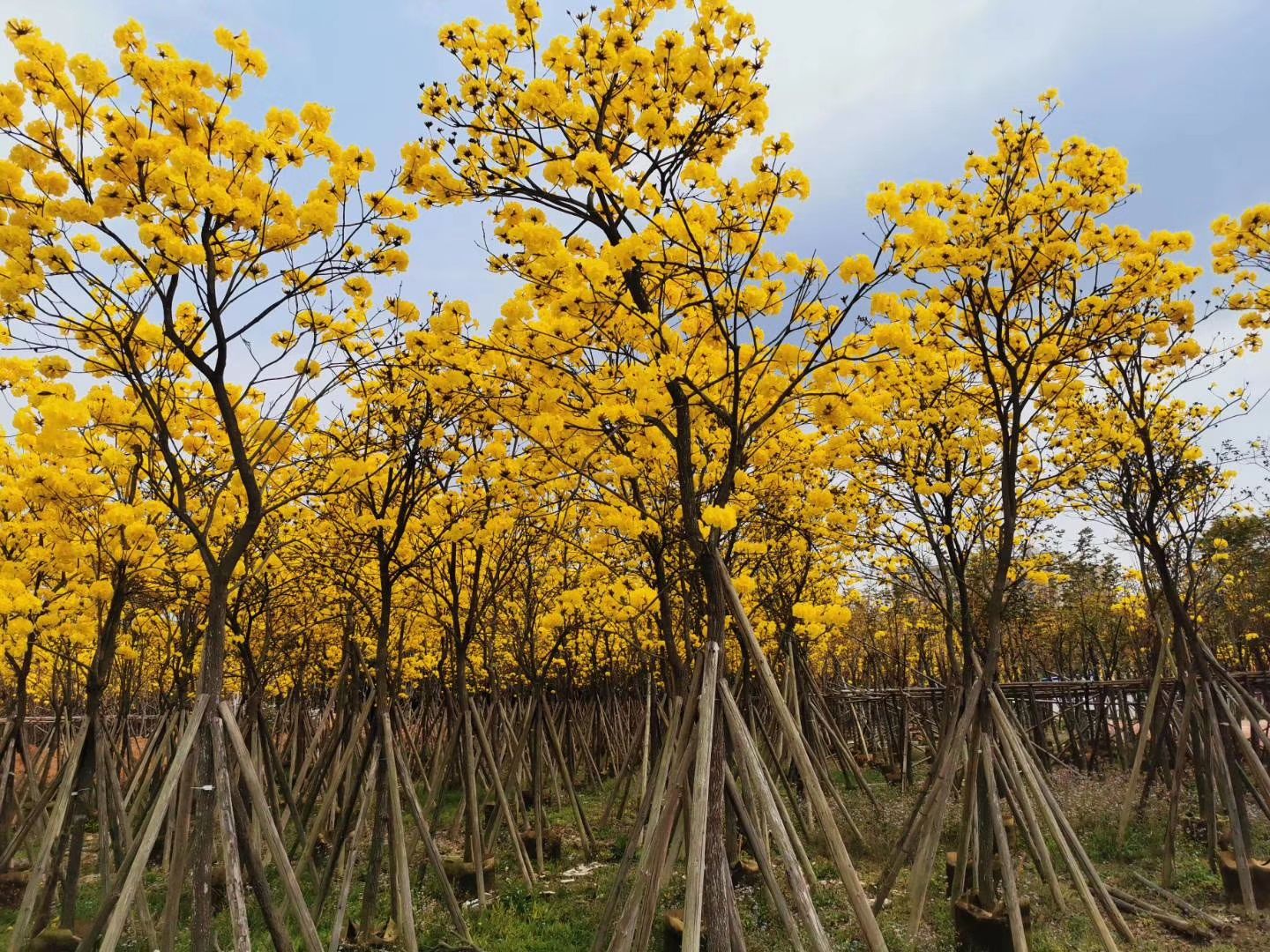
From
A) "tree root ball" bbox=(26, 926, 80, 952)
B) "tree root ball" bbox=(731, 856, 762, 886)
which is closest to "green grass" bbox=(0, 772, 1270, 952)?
"tree root ball" bbox=(731, 856, 762, 886)

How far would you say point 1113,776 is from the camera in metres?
10.1

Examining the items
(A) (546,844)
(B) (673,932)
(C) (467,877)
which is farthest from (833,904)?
(A) (546,844)

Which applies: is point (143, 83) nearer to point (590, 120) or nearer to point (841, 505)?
point (590, 120)

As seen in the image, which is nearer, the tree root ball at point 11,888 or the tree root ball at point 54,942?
the tree root ball at point 54,942

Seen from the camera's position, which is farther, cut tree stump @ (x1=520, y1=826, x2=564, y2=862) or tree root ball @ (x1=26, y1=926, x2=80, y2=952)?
cut tree stump @ (x1=520, y1=826, x2=564, y2=862)

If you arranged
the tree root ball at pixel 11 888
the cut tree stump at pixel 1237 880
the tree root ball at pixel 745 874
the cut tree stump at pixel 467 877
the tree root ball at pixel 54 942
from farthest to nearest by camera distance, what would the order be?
the tree root ball at pixel 11 888, the cut tree stump at pixel 467 877, the tree root ball at pixel 745 874, the cut tree stump at pixel 1237 880, the tree root ball at pixel 54 942

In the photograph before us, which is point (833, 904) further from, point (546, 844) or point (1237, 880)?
point (546, 844)

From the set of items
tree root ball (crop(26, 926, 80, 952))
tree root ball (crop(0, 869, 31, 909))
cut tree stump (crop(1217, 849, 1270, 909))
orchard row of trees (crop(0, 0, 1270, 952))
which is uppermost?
orchard row of trees (crop(0, 0, 1270, 952))

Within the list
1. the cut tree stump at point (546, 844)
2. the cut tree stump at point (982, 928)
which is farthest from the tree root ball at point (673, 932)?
the cut tree stump at point (546, 844)

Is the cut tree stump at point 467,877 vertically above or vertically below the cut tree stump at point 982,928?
below

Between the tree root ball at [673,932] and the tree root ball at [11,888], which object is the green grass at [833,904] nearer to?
the tree root ball at [11,888]

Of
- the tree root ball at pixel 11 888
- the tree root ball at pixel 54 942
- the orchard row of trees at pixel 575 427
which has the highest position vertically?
the orchard row of trees at pixel 575 427

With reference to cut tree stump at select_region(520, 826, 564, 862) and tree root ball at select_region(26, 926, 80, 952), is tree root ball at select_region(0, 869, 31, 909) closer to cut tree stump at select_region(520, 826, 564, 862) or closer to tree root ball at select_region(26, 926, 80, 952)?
tree root ball at select_region(26, 926, 80, 952)

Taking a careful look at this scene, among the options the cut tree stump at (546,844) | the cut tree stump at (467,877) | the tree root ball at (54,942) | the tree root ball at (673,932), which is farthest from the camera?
the cut tree stump at (546,844)
